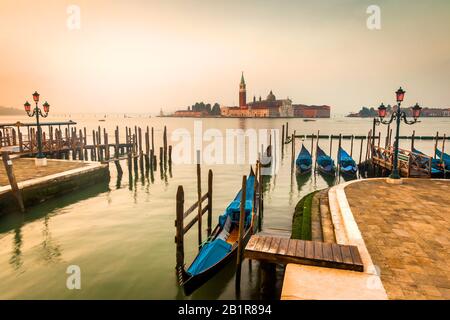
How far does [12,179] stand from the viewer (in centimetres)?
1101

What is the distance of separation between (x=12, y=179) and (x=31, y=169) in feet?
16.3

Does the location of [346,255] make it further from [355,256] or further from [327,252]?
[327,252]

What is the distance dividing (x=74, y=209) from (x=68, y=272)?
591 cm

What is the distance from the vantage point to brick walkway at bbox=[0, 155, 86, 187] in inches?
533

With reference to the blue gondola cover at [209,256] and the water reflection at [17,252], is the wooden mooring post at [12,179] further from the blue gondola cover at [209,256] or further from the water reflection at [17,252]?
the blue gondola cover at [209,256]

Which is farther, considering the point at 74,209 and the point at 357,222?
the point at 74,209

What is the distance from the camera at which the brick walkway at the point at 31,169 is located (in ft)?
44.4

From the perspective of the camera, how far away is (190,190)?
17594 mm

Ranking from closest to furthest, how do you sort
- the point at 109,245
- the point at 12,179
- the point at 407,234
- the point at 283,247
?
the point at 283,247 → the point at 407,234 → the point at 109,245 → the point at 12,179

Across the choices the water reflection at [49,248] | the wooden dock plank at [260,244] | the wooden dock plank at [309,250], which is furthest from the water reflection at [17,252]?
the wooden dock plank at [309,250]

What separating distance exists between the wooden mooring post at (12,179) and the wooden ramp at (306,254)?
1059 cm

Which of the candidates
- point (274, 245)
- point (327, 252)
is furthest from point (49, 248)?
point (327, 252)
